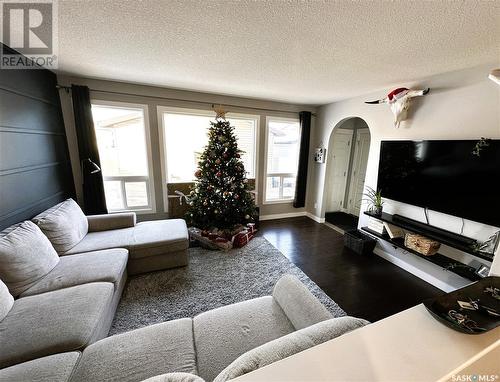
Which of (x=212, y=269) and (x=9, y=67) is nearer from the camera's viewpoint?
(x=9, y=67)

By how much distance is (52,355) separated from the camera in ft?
3.46

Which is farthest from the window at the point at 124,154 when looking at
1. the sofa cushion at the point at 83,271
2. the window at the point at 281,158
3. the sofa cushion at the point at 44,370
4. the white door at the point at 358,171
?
the white door at the point at 358,171

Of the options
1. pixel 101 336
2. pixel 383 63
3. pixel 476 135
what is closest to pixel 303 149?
pixel 383 63

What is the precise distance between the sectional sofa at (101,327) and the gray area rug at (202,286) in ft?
0.87

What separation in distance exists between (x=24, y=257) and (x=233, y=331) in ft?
5.56

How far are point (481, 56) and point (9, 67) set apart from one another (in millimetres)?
4403

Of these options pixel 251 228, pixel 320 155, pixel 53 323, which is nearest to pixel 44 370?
pixel 53 323

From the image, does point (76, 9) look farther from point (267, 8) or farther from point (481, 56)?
point (481, 56)

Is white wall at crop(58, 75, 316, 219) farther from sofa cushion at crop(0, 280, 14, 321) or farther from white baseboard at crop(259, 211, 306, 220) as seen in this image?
sofa cushion at crop(0, 280, 14, 321)

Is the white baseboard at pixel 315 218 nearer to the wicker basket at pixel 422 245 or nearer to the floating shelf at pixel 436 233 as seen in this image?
the floating shelf at pixel 436 233

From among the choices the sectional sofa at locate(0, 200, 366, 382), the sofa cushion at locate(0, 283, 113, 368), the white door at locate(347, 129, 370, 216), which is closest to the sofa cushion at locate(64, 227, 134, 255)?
the sectional sofa at locate(0, 200, 366, 382)

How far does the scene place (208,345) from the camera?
113 centimetres

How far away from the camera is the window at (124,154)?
3.13m

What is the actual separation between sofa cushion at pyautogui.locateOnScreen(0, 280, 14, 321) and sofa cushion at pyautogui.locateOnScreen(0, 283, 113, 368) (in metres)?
0.03
